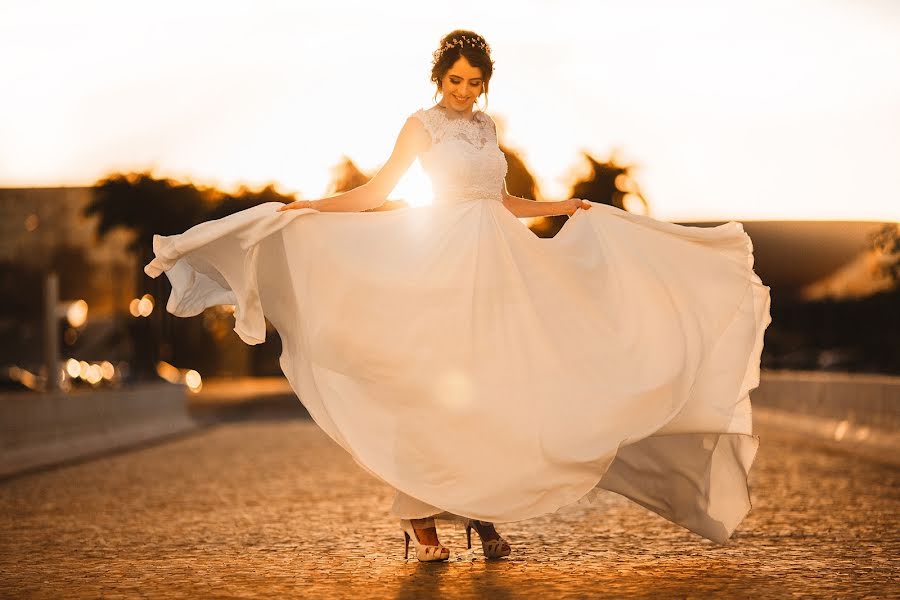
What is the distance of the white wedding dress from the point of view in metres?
7.70

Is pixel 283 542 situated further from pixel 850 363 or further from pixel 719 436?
pixel 850 363

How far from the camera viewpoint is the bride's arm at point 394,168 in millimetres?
8312

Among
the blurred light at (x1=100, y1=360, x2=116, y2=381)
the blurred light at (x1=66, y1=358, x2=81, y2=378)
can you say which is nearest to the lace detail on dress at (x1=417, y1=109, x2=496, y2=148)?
the blurred light at (x1=66, y1=358, x2=81, y2=378)

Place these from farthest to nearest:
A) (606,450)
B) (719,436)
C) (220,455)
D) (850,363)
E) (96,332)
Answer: (96,332) < (850,363) < (220,455) < (719,436) < (606,450)

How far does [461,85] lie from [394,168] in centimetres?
56

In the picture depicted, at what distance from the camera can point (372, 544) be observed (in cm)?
923

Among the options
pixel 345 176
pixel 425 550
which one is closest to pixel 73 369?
pixel 345 176

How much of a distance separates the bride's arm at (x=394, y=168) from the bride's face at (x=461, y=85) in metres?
0.22

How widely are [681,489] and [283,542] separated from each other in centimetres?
251

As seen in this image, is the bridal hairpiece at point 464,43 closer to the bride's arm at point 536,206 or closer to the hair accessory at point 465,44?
the hair accessory at point 465,44

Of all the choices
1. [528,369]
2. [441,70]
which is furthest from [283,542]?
[441,70]

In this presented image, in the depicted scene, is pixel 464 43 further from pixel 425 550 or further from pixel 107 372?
pixel 107 372

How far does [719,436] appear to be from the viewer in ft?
27.1

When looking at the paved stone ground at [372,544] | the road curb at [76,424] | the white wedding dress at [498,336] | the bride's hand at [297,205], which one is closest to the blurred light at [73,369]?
the road curb at [76,424]
